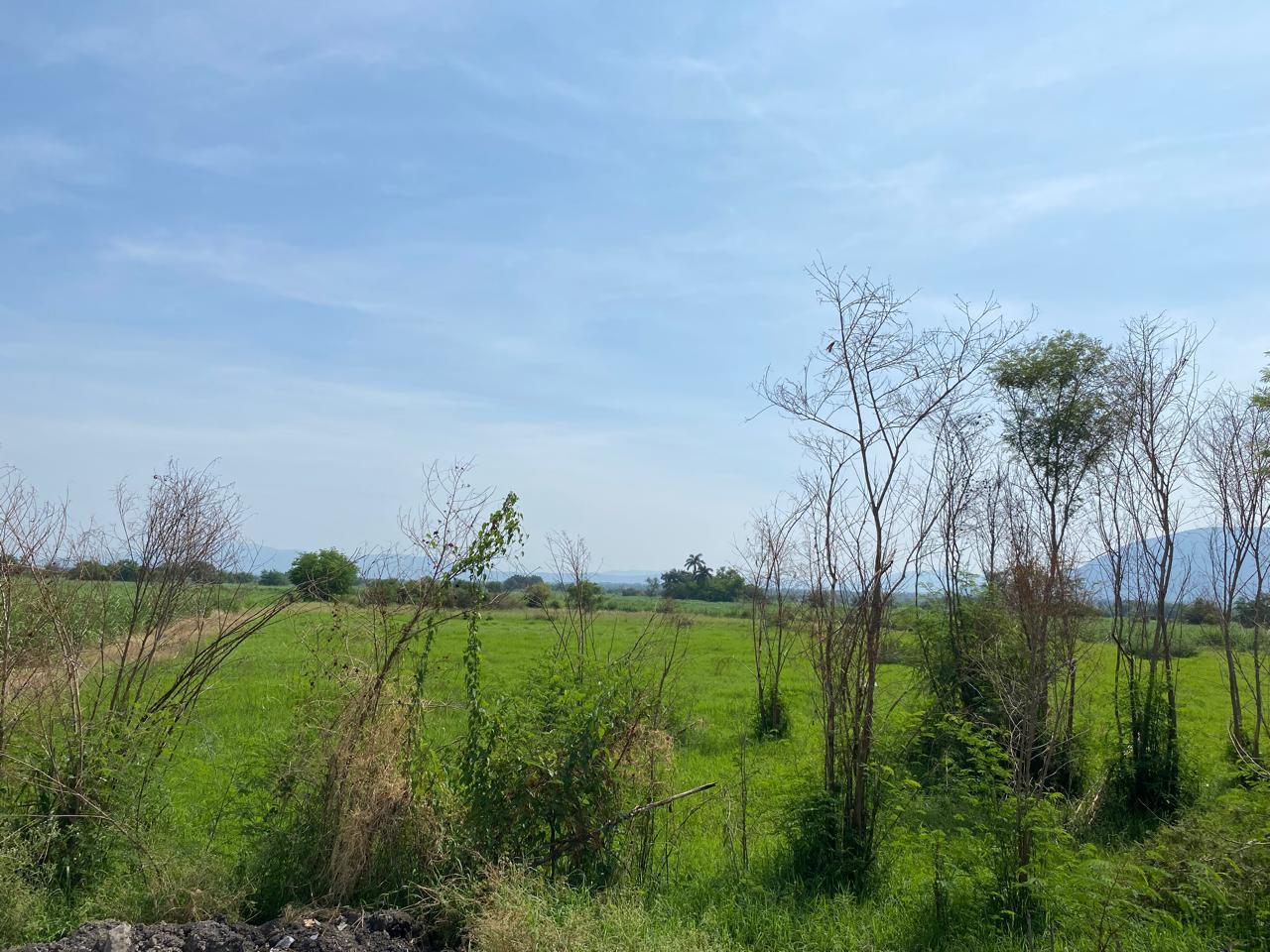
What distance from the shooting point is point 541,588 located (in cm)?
888

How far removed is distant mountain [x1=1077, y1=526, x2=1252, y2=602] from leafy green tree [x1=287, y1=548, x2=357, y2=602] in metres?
7.97

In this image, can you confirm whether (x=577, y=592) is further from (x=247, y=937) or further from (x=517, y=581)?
(x=247, y=937)

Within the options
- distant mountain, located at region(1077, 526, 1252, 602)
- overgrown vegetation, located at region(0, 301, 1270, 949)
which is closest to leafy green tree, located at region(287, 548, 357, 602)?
overgrown vegetation, located at region(0, 301, 1270, 949)

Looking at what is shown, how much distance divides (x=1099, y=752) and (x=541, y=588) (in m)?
6.45

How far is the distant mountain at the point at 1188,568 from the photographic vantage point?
10055 millimetres

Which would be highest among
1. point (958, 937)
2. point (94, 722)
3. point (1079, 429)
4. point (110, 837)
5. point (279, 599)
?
point (1079, 429)

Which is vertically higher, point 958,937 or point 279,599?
point 279,599

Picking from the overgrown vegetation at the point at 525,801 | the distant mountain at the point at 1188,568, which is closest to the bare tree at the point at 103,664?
the overgrown vegetation at the point at 525,801

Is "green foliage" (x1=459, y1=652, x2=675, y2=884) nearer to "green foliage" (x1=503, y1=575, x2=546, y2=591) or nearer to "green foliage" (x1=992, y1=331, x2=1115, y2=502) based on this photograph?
"green foliage" (x1=503, y1=575, x2=546, y2=591)

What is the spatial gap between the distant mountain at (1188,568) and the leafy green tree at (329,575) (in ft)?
26.2

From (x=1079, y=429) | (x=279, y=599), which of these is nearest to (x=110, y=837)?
(x=279, y=599)

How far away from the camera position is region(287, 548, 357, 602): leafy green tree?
273 inches

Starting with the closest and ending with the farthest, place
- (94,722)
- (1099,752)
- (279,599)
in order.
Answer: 1. (94,722)
2. (279,599)
3. (1099,752)

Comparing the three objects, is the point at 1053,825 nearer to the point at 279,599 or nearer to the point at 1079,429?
the point at 279,599
